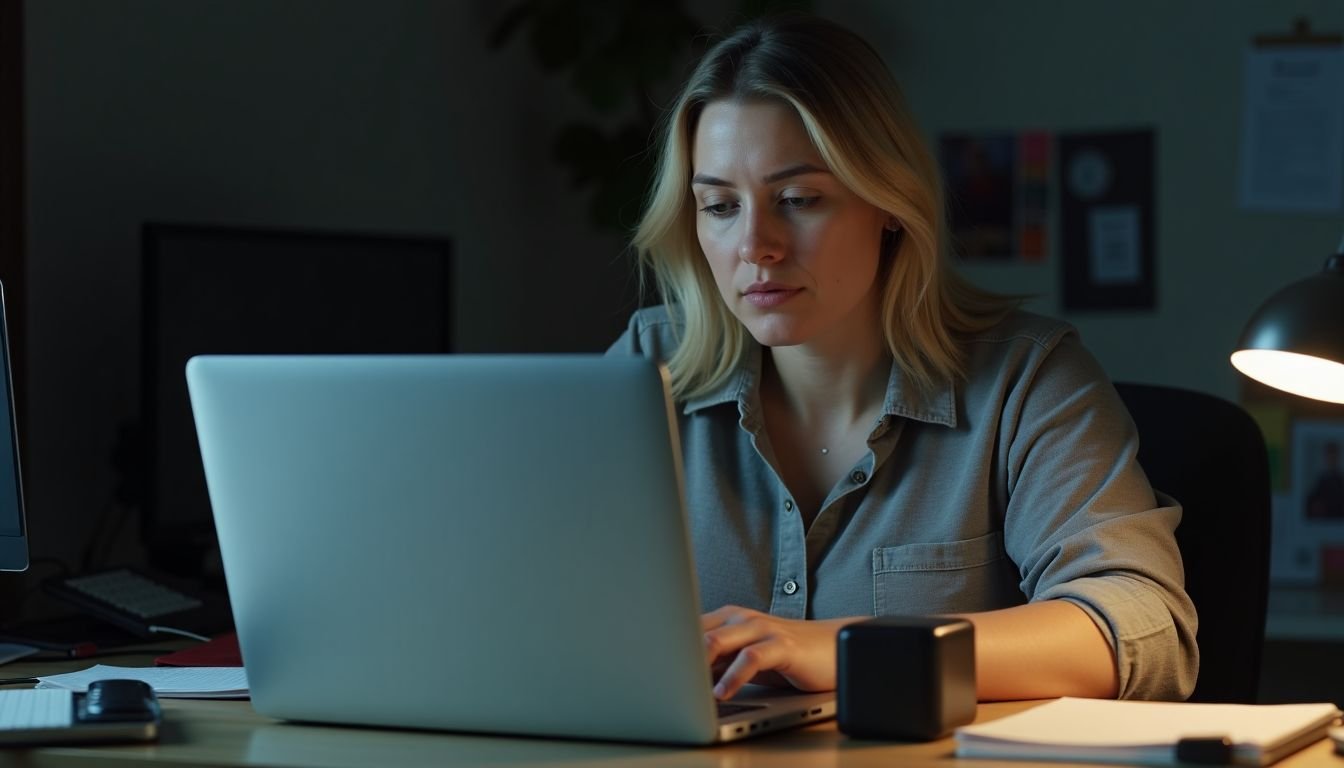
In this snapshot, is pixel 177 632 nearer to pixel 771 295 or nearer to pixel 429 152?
pixel 771 295

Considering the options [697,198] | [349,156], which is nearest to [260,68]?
[349,156]

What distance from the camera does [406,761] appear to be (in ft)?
3.28

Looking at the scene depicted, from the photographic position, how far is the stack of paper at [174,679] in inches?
49.0

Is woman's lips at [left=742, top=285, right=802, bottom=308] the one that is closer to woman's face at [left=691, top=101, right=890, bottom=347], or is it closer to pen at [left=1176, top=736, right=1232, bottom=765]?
woman's face at [left=691, top=101, right=890, bottom=347]

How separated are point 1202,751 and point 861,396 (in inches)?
27.6

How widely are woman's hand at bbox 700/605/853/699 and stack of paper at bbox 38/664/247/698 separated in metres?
0.40

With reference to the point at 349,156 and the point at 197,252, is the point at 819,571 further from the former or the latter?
the point at 349,156

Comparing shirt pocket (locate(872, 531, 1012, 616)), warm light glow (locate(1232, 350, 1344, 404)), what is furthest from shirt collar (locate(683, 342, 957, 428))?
warm light glow (locate(1232, 350, 1344, 404))

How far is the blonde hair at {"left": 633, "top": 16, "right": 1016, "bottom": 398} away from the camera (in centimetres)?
149

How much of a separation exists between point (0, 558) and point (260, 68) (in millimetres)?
1246

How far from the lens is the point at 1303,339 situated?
1237 mm

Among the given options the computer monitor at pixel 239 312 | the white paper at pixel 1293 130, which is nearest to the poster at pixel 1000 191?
the white paper at pixel 1293 130

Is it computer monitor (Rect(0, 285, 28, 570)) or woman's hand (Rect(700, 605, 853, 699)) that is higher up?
computer monitor (Rect(0, 285, 28, 570))

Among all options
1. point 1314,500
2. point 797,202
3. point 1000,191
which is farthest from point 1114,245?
point 797,202
